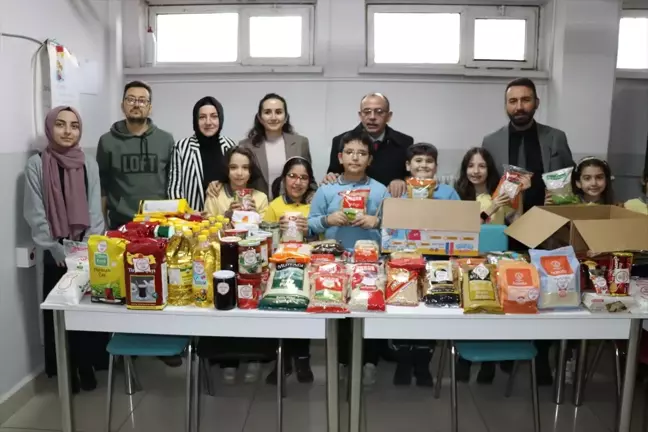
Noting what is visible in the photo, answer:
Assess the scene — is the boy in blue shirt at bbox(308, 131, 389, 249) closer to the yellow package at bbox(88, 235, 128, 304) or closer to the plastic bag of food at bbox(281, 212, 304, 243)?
the plastic bag of food at bbox(281, 212, 304, 243)

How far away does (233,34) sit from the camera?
4.07 m

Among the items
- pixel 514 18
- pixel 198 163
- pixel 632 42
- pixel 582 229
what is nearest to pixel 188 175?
pixel 198 163

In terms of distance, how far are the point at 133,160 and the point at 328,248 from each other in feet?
4.66

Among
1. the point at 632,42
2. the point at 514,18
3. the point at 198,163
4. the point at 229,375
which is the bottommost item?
the point at 229,375

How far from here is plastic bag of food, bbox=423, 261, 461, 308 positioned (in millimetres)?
2035

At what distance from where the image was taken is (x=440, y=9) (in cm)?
394

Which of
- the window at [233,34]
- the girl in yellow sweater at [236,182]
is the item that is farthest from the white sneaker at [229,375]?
the window at [233,34]

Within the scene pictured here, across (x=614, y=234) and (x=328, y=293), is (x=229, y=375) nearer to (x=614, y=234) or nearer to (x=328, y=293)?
(x=328, y=293)

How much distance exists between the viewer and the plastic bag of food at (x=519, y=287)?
1959 mm

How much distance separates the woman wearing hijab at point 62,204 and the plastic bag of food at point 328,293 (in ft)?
4.72

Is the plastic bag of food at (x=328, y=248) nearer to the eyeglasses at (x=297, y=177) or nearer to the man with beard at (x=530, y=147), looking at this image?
the eyeglasses at (x=297, y=177)

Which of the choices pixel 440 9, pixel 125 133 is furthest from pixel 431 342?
pixel 440 9

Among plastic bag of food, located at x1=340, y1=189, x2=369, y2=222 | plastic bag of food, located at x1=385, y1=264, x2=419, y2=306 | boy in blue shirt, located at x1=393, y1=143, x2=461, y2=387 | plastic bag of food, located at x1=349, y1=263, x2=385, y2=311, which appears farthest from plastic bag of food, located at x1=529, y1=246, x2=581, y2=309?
boy in blue shirt, located at x1=393, y1=143, x2=461, y2=387

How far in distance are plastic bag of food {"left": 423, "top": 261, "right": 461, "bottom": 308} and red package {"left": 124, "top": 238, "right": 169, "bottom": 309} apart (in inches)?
38.8
